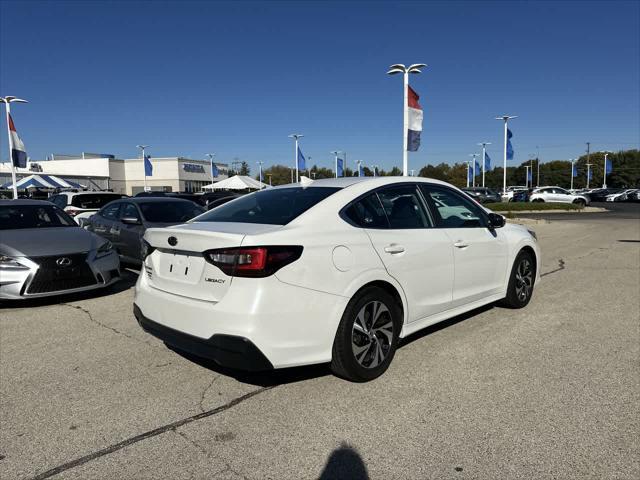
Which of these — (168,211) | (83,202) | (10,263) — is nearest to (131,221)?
(168,211)

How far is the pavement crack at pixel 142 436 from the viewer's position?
102 inches

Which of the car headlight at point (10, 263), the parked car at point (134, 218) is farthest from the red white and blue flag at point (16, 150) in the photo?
the car headlight at point (10, 263)

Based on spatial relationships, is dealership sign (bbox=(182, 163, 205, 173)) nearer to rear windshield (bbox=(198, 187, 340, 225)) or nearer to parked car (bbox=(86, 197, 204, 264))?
parked car (bbox=(86, 197, 204, 264))

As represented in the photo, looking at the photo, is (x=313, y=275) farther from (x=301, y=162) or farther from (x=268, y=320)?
(x=301, y=162)

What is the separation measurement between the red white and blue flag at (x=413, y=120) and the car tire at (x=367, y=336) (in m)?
16.2

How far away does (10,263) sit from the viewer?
5.80 m

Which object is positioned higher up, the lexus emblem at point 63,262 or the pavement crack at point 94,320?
the lexus emblem at point 63,262

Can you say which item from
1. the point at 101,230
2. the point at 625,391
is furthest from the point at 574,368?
the point at 101,230

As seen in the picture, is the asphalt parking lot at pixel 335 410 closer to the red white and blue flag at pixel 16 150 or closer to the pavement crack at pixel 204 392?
the pavement crack at pixel 204 392

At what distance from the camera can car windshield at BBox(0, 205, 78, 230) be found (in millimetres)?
7031

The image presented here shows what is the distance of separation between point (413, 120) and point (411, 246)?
16.5m

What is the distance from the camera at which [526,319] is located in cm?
534

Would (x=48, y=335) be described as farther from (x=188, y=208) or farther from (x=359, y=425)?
(x=188, y=208)

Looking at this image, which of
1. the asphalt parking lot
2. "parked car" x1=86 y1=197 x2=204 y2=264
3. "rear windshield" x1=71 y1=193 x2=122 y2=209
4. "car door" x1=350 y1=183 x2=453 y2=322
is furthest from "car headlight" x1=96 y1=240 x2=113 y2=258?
"rear windshield" x1=71 y1=193 x2=122 y2=209
